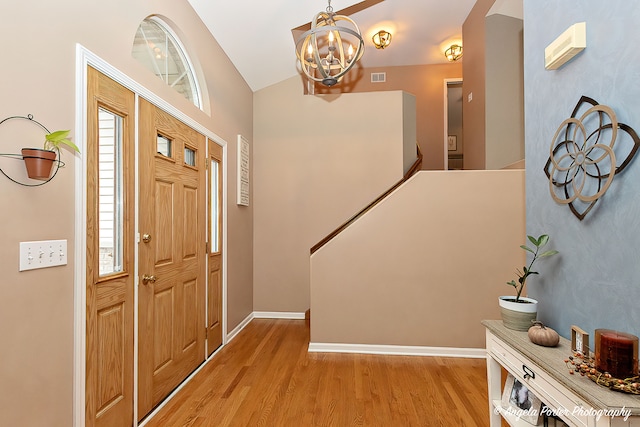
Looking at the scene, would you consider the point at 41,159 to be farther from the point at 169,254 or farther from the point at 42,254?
the point at 169,254

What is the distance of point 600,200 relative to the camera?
138cm

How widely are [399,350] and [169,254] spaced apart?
8.01ft

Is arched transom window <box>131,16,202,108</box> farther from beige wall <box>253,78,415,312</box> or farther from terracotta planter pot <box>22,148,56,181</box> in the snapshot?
beige wall <box>253,78,415,312</box>

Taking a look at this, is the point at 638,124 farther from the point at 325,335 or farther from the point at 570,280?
the point at 325,335

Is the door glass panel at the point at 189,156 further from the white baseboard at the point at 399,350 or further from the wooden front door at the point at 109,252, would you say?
the white baseboard at the point at 399,350

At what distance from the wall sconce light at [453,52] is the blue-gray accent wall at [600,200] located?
4306 mm

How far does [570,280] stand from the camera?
1586mm

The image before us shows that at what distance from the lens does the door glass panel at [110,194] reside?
1920 millimetres

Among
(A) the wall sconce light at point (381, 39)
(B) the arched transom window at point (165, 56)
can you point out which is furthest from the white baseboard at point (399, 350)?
(A) the wall sconce light at point (381, 39)

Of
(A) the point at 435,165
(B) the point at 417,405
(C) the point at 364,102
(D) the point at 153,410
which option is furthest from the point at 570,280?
(A) the point at 435,165

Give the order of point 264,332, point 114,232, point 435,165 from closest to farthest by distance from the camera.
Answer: point 114,232, point 264,332, point 435,165

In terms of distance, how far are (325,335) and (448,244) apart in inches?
63.1

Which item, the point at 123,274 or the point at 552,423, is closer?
the point at 552,423

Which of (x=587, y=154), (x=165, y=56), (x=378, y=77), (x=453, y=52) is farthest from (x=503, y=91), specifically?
(x=165, y=56)
